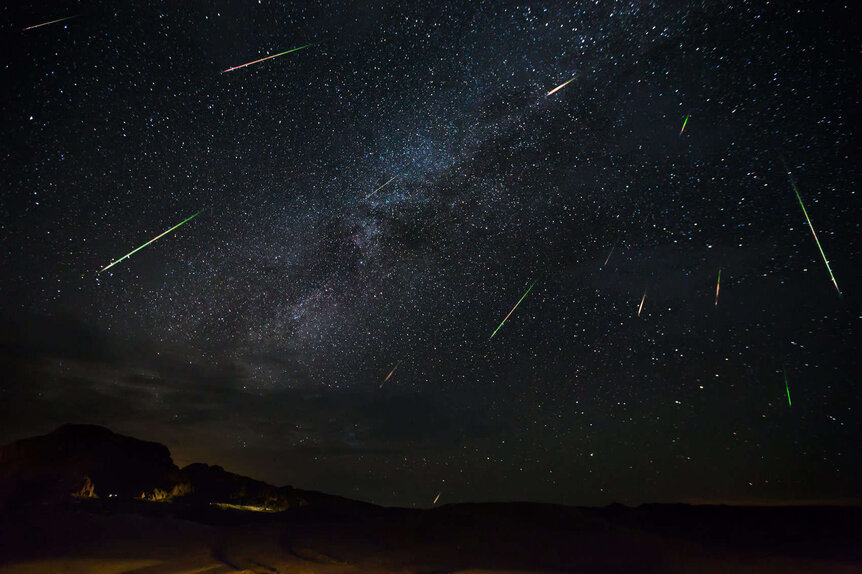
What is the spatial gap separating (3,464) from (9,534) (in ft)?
28.7

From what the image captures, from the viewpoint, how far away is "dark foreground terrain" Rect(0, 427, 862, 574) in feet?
41.9

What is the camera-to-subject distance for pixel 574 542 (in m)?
18.4

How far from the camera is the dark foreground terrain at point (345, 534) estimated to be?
12.8 metres

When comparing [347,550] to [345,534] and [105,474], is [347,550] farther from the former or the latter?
[105,474]

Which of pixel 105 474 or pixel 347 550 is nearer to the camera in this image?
pixel 347 550

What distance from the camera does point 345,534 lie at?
63.2 feet

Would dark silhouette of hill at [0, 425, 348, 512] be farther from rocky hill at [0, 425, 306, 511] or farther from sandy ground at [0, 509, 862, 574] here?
sandy ground at [0, 509, 862, 574]

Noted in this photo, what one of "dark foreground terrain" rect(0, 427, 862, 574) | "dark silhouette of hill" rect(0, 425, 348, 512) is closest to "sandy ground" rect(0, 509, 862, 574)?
"dark foreground terrain" rect(0, 427, 862, 574)

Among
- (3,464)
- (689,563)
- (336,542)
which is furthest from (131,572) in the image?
(689,563)

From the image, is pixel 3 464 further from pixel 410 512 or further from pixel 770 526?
pixel 770 526

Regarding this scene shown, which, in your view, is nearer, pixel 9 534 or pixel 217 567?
pixel 217 567

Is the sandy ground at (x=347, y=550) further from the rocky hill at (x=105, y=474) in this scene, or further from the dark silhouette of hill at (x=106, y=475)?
the rocky hill at (x=105, y=474)

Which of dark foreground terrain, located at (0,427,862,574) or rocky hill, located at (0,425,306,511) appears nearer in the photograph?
dark foreground terrain, located at (0,427,862,574)

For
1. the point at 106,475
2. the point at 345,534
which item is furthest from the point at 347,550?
the point at 106,475
